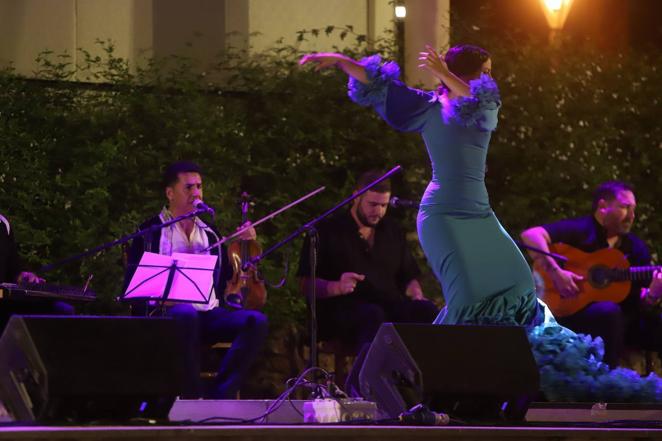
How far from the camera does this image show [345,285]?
6738mm

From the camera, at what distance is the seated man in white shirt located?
622 centimetres

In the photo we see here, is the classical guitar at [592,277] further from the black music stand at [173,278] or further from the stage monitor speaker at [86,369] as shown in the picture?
the stage monitor speaker at [86,369]

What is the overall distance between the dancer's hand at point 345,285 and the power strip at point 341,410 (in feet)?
6.20

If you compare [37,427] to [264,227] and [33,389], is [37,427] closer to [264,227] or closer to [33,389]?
[33,389]

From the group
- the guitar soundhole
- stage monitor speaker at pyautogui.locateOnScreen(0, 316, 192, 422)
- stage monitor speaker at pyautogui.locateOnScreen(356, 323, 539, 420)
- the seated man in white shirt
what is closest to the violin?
the seated man in white shirt

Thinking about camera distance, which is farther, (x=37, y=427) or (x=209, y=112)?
(x=209, y=112)

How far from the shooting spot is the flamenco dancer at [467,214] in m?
5.40

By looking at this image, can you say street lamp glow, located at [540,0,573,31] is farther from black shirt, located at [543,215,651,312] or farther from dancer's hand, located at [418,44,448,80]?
dancer's hand, located at [418,44,448,80]

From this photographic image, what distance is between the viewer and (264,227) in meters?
7.83

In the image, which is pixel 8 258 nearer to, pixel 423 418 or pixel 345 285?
pixel 345 285

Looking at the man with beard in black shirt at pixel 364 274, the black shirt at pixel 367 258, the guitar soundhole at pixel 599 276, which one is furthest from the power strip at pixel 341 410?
the guitar soundhole at pixel 599 276

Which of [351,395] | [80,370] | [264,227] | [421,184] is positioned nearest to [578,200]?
[421,184]

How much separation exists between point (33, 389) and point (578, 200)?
525 centimetres

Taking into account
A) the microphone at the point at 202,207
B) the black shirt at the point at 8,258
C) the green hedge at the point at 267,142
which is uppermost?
the green hedge at the point at 267,142
